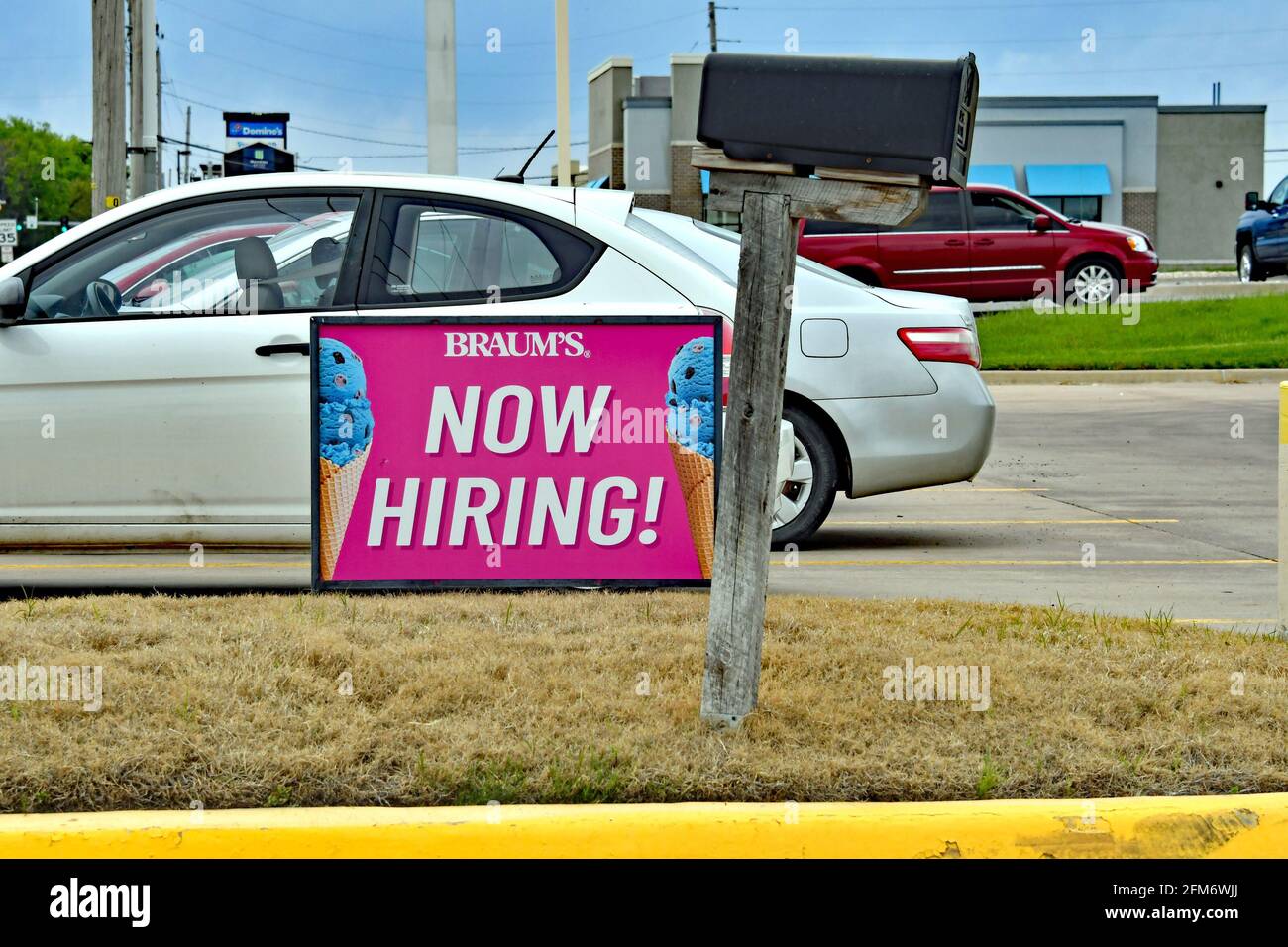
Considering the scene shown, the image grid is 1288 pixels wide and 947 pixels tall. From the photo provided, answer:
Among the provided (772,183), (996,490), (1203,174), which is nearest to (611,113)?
(1203,174)

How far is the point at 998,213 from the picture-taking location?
76.5 feet

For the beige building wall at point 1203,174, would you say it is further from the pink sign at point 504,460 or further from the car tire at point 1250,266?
the pink sign at point 504,460

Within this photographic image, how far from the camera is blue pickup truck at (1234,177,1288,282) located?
27.4 m

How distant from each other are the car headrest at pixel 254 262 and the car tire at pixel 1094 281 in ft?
60.5

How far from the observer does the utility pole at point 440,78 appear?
15258mm

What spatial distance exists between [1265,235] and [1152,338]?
7.28 metres

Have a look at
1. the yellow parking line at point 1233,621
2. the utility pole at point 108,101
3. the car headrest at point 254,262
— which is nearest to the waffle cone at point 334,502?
the car headrest at point 254,262

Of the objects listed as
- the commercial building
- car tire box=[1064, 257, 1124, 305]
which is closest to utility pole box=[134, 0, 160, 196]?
car tire box=[1064, 257, 1124, 305]

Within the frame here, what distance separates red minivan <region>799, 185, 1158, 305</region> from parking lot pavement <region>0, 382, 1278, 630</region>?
9.66m

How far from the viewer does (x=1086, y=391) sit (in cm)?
1823

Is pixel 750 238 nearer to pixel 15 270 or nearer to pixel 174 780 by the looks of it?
pixel 174 780

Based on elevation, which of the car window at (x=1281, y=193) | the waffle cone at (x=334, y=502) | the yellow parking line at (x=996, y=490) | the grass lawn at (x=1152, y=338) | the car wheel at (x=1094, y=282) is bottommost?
the yellow parking line at (x=996, y=490)
